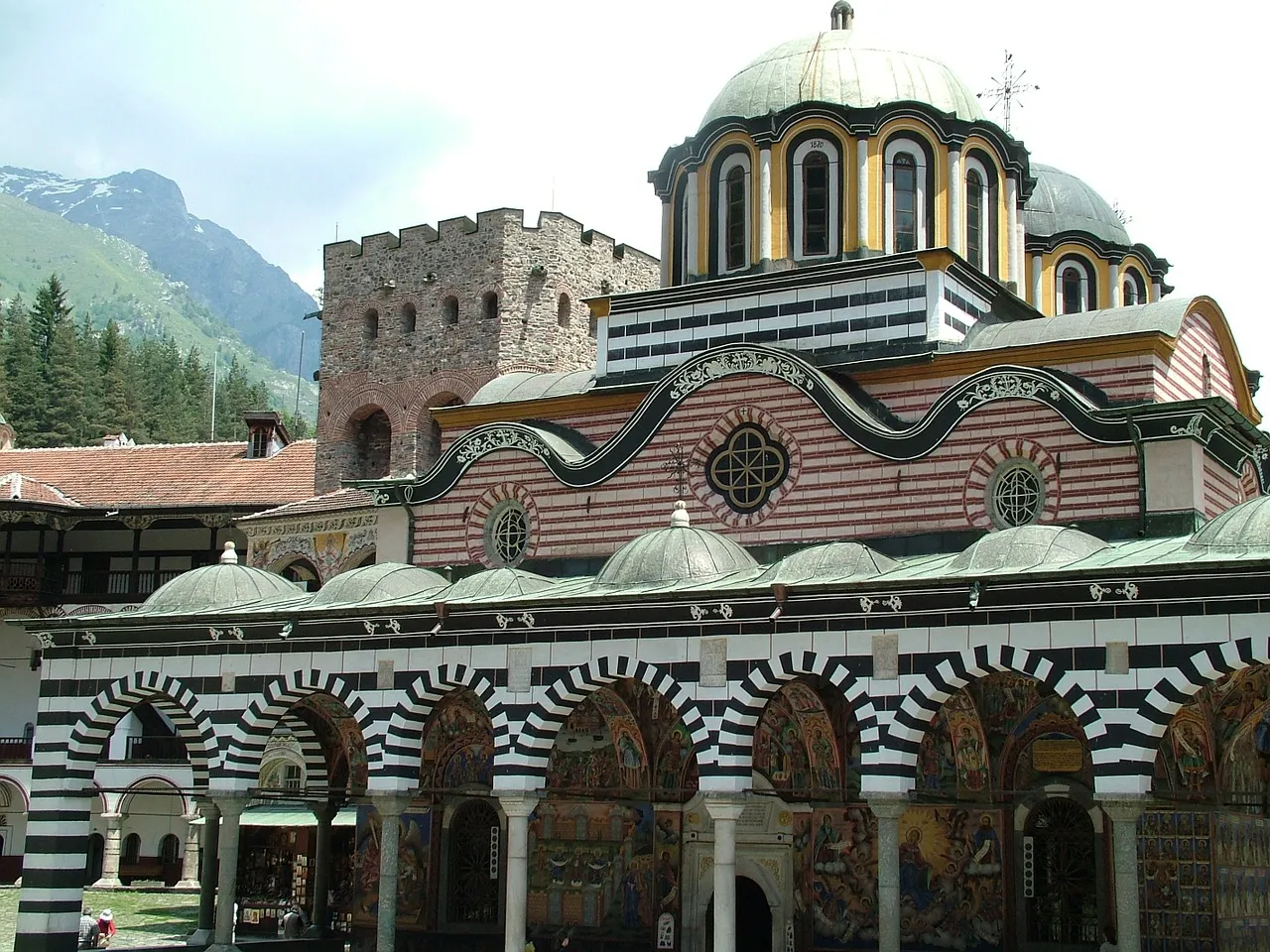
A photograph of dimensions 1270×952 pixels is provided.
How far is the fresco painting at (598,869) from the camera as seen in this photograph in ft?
75.5

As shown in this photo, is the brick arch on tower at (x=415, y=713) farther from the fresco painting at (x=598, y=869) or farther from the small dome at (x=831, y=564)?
the small dome at (x=831, y=564)

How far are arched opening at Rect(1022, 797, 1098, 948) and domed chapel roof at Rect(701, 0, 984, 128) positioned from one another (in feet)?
35.2

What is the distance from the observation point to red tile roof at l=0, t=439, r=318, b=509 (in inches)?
1673

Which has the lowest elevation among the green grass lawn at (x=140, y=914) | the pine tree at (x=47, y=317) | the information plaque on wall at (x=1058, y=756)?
the green grass lawn at (x=140, y=914)

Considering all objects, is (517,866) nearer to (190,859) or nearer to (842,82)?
(842,82)

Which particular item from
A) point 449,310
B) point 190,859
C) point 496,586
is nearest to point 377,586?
point 496,586

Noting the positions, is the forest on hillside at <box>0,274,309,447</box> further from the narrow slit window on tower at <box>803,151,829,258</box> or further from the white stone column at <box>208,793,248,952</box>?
the white stone column at <box>208,793,248,952</box>

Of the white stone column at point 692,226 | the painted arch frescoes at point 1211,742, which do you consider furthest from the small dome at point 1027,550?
the white stone column at point 692,226

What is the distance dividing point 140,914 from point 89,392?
45424 millimetres

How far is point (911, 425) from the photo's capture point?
22.3m

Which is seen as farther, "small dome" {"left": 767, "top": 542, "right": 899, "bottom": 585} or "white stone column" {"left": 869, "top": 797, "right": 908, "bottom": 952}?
"small dome" {"left": 767, "top": 542, "right": 899, "bottom": 585}

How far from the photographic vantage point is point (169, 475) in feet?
Answer: 145

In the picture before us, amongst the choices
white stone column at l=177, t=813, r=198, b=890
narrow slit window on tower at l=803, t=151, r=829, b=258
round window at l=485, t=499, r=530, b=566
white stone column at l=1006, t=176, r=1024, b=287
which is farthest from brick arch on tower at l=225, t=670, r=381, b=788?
white stone column at l=177, t=813, r=198, b=890

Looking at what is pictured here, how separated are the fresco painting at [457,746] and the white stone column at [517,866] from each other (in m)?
4.20
